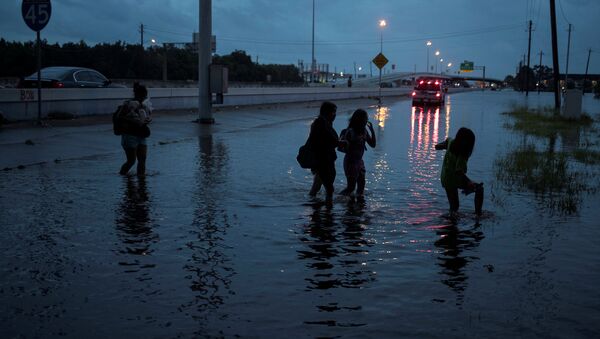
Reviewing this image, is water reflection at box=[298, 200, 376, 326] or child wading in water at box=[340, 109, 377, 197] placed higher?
child wading in water at box=[340, 109, 377, 197]

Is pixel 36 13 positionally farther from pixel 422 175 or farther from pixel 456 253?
pixel 456 253

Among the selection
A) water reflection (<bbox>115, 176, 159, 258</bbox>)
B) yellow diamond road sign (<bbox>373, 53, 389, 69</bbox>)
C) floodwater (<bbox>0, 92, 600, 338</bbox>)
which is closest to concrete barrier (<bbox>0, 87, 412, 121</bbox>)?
floodwater (<bbox>0, 92, 600, 338</bbox>)

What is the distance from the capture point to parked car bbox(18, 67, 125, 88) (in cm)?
2238

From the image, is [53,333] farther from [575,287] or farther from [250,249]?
[575,287]

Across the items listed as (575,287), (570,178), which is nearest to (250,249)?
(575,287)

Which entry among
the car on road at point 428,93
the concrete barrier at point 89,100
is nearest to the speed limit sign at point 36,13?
the concrete barrier at point 89,100

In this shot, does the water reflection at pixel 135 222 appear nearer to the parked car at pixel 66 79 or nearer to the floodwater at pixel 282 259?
the floodwater at pixel 282 259

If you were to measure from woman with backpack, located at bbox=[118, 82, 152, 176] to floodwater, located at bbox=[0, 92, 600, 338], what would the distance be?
494 millimetres

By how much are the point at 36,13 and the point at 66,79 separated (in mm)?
7706

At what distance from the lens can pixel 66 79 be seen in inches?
907

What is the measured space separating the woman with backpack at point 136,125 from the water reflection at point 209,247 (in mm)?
1099

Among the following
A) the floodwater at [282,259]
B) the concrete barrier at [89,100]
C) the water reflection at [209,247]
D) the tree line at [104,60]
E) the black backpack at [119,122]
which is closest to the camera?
the floodwater at [282,259]

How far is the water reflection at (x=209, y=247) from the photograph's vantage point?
5.28 metres

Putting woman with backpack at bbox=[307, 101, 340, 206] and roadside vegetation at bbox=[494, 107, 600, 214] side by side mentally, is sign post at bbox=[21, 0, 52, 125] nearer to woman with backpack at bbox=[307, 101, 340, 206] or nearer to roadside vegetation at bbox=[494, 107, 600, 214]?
woman with backpack at bbox=[307, 101, 340, 206]
